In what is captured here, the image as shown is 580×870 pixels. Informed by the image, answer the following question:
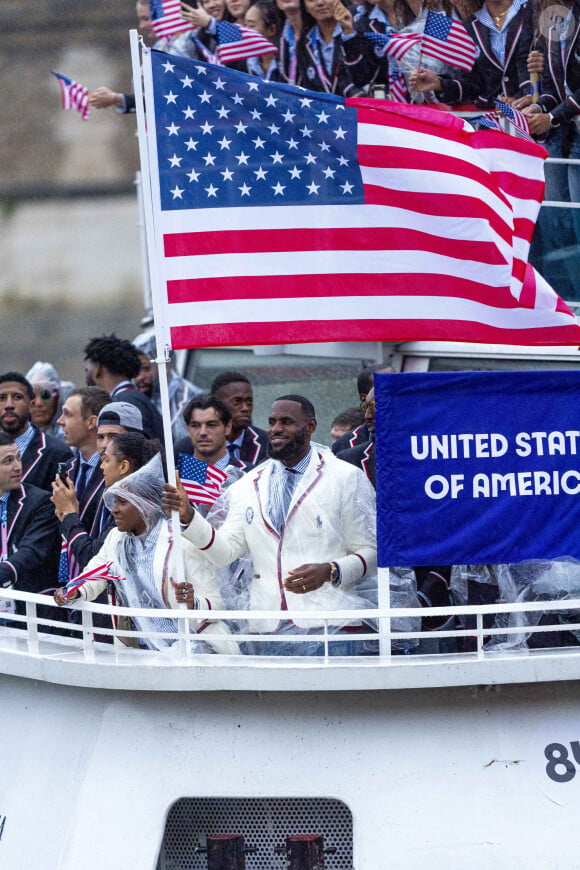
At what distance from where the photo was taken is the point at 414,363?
10.2 meters

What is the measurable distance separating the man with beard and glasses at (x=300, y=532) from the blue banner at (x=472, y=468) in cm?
27

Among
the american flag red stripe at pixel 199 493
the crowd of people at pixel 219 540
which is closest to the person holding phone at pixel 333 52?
the crowd of people at pixel 219 540

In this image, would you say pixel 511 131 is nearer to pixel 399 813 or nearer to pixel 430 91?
pixel 430 91

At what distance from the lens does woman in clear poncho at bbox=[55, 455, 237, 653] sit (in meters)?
7.33

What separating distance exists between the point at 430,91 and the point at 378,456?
4.52 m

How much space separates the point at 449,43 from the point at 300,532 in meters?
4.56

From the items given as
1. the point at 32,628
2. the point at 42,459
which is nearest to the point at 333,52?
the point at 42,459

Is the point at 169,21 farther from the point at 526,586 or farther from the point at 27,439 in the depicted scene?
the point at 526,586

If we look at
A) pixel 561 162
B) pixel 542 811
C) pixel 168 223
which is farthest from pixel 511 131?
pixel 542 811

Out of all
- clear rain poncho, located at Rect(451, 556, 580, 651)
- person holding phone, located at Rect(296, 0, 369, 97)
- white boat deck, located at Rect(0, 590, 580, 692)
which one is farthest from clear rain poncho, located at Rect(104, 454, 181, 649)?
person holding phone, located at Rect(296, 0, 369, 97)

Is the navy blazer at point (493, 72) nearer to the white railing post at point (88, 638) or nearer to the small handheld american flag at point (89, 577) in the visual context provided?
the small handheld american flag at point (89, 577)

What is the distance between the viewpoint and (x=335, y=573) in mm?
7059

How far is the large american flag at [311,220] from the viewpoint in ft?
23.5

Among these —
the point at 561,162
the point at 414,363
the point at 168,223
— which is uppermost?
the point at 561,162
